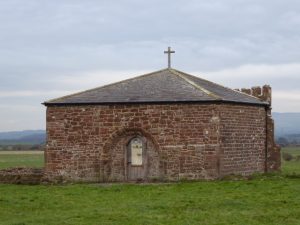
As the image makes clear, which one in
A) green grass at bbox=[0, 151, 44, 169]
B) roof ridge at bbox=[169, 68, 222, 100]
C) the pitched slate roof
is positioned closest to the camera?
roof ridge at bbox=[169, 68, 222, 100]

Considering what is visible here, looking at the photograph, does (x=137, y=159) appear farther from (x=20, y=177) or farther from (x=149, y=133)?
(x=20, y=177)

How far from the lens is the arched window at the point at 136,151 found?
2700cm

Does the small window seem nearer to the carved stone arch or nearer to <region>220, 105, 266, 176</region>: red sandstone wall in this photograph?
the carved stone arch

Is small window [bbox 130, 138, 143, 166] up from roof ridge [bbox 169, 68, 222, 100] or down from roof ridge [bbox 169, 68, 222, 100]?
down

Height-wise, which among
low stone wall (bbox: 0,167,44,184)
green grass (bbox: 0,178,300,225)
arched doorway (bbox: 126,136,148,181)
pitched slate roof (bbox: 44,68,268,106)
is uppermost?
pitched slate roof (bbox: 44,68,268,106)

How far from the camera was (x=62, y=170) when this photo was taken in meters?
27.5

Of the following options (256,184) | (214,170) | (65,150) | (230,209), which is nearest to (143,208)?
(230,209)

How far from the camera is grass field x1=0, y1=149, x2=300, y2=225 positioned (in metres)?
15.8

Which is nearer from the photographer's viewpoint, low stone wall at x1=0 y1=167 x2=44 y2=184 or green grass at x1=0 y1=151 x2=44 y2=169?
low stone wall at x1=0 y1=167 x2=44 y2=184

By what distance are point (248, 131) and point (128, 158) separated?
18.5ft

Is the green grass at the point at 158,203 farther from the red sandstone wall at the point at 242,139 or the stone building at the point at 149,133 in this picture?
the red sandstone wall at the point at 242,139

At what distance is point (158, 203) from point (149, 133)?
821 cm

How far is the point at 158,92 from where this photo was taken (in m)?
27.2

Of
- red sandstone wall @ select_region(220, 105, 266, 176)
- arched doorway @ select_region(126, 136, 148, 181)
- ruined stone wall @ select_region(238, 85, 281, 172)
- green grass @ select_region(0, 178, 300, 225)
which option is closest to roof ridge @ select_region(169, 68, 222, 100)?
red sandstone wall @ select_region(220, 105, 266, 176)
